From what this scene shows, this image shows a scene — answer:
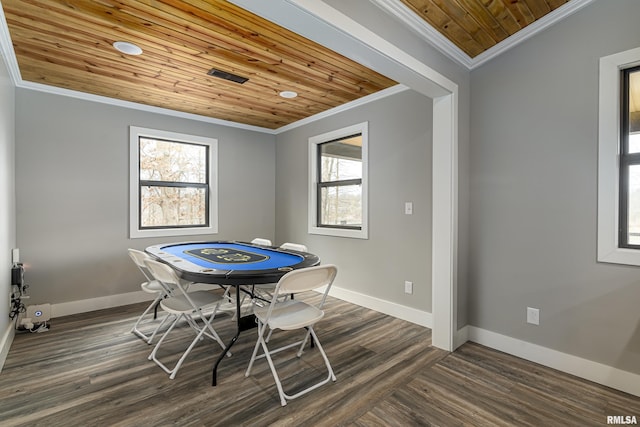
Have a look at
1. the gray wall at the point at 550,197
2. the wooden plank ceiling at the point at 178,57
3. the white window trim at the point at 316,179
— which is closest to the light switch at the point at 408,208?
the white window trim at the point at 316,179

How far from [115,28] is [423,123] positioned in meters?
2.77

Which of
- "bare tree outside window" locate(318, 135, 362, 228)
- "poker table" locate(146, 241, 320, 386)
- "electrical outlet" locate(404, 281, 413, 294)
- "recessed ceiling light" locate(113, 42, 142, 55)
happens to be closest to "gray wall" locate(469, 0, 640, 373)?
"electrical outlet" locate(404, 281, 413, 294)

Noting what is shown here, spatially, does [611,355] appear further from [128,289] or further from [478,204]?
[128,289]

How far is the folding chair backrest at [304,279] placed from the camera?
197 centimetres

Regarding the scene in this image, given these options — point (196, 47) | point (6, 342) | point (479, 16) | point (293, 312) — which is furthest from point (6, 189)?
point (479, 16)

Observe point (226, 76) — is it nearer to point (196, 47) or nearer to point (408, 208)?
point (196, 47)

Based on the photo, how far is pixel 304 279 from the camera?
6.75ft

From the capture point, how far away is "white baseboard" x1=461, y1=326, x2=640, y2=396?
209 cm

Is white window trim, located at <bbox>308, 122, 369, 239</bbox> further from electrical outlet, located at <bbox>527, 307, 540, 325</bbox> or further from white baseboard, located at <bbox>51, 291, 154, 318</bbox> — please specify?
white baseboard, located at <bbox>51, 291, 154, 318</bbox>

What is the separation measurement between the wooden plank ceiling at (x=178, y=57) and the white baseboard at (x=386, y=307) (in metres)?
2.44

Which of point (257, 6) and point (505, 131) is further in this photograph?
point (505, 131)

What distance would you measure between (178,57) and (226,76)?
49 cm

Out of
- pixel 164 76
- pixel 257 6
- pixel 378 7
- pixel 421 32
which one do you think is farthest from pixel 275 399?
pixel 164 76

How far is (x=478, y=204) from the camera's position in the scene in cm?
282
